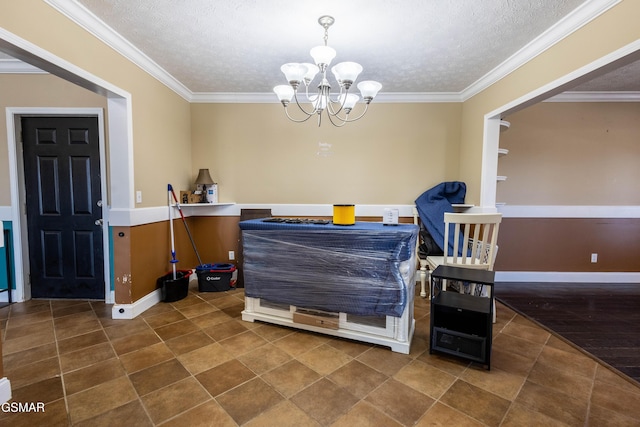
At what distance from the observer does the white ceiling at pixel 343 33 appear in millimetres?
1889

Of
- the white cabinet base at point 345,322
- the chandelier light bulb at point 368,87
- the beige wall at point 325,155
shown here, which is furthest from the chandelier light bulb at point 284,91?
the white cabinet base at point 345,322

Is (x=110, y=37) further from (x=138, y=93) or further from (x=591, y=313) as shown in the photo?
(x=591, y=313)

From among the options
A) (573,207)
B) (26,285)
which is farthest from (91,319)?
(573,207)

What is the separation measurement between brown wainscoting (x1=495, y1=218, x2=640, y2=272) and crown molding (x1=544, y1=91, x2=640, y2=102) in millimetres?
Answer: 1535

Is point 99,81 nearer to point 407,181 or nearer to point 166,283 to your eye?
point 166,283

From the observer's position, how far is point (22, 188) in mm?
2850

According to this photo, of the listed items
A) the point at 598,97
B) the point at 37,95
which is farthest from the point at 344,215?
the point at 598,97

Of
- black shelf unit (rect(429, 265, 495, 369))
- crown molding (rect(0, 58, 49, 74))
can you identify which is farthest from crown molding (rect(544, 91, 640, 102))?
crown molding (rect(0, 58, 49, 74))

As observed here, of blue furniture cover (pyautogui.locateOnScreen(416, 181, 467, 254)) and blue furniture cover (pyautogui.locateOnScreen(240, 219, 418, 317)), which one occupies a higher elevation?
blue furniture cover (pyautogui.locateOnScreen(416, 181, 467, 254))

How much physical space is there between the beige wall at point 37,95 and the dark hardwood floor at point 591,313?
4.84 meters

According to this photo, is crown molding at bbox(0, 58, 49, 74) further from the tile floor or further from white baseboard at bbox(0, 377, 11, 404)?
white baseboard at bbox(0, 377, 11, 404)

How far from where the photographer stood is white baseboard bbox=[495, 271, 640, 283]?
140 inches

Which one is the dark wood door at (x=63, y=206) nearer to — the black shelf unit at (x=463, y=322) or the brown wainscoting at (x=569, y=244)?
the black shelf unit at (x=463, y=322)

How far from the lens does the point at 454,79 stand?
10.1 feet
